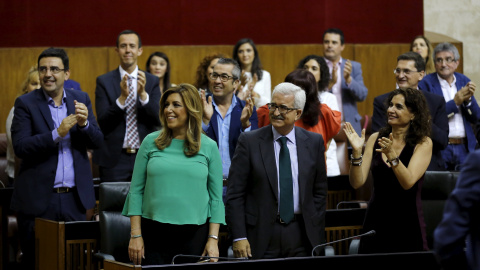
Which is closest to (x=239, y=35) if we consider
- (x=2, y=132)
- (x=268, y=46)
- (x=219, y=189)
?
(x=268, y=46)

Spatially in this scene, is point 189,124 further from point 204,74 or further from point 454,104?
point 454,104

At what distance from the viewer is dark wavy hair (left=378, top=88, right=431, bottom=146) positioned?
369 cm

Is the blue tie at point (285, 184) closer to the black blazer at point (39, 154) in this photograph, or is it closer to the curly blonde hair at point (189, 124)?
the curly blonde hair at point (189, 124)

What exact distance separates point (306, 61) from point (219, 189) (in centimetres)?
210

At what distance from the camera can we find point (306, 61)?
17.6 ft

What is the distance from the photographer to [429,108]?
465 centimetres

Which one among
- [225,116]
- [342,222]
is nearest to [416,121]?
[342,222]

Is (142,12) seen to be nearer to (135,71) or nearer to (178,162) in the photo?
(135,71)

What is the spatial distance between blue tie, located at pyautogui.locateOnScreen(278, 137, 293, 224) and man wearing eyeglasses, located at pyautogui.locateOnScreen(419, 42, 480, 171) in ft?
6.72

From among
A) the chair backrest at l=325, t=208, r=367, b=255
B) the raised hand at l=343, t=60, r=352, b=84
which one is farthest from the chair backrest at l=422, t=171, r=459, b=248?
the raised hand at l=343, t=60, r=352, b=84

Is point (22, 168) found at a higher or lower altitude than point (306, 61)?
lower

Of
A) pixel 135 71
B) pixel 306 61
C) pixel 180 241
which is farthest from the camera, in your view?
pixel 306 61

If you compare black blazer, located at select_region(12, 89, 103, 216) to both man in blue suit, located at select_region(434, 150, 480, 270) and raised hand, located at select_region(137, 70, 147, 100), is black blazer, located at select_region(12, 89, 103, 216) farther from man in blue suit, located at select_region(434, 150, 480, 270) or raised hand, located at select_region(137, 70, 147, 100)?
man in blue suit, located at select_region(434, 150, 480, 270)

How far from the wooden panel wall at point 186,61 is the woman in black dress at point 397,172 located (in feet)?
11.4
